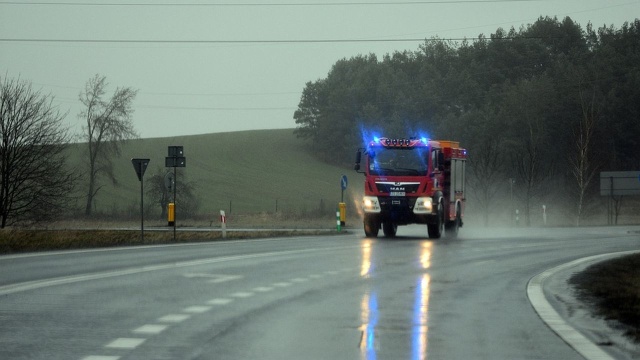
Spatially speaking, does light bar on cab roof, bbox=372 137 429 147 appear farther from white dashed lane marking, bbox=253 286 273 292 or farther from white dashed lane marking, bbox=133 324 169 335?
white dashed lane marking, bbox=133 324 169 335

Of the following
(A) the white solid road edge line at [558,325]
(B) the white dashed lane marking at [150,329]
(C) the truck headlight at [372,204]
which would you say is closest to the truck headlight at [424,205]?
(C) the truck headlight at [372,204]

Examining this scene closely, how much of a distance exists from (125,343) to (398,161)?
1110 inches

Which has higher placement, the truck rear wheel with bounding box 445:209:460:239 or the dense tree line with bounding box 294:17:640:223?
the dense tree line with bounding box 294:17:640:223

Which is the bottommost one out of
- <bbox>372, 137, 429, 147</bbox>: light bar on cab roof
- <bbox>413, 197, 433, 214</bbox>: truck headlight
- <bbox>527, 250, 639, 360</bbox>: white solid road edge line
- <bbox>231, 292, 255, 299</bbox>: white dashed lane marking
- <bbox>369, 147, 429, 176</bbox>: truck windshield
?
<bbox>527, 250, 639, 360</bbox>: white solid road edge line

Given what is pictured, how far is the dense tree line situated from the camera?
271 feet

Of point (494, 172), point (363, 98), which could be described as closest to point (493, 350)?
Answer: point (494, 172)

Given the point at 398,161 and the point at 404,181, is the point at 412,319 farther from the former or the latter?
the point at 398,161

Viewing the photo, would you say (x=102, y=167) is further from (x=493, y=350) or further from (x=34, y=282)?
(x=493, y=350)

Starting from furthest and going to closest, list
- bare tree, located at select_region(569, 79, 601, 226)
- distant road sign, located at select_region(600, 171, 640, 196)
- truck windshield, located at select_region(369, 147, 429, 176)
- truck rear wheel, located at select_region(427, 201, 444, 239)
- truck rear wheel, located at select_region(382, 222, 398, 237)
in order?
bare tree, located at select_region(569, 79, 601, 226) → distant road sign, located at select_region(600, 171, 640, 196) → truck rear wheel, located at select_region(382, 222, 398, 237) → truck rear wheel, located at select_region(427, 201, 444, 239) → truck windshield, located at select_region(369, 147, 429, 176)

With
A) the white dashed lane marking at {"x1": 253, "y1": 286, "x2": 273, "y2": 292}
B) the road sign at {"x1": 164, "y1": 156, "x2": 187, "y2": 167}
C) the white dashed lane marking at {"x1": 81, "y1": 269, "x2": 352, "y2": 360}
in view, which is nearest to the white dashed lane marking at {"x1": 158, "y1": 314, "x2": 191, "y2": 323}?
the white dashed lane marking at {"x1": 81, "y1": 269, "x2": 352, "y2": 360}

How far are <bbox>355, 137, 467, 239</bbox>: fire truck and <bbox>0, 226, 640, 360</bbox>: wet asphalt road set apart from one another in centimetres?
1118

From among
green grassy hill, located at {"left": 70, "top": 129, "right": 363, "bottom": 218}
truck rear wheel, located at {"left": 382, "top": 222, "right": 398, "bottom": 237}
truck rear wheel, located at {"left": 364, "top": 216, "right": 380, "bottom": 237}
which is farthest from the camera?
green grassy hill, located at {"left": 70, "top": 129, "right": 363, "bottom": 218}

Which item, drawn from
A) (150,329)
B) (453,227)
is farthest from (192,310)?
(453,227)

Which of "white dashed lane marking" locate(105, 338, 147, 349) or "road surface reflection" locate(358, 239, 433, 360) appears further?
"white dashed lane marking" locate(105, 338, 147, 349)
